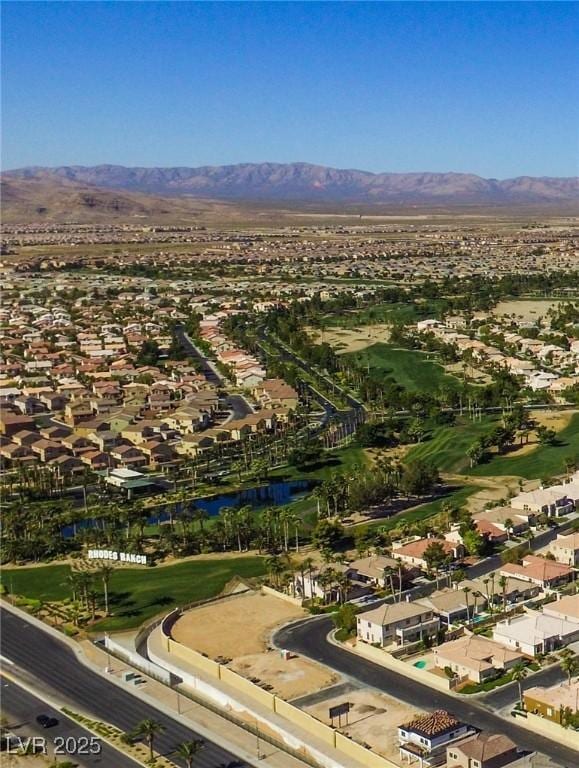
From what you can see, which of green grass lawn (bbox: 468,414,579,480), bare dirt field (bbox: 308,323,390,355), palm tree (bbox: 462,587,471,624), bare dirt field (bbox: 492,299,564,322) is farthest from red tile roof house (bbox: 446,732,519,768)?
bare dirt field (bbox: 492,299,564,322)

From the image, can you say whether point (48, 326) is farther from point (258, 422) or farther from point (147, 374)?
point (258, 422)

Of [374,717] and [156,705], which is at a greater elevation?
[374,717]

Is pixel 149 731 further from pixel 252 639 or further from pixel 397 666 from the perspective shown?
pixel 397 666

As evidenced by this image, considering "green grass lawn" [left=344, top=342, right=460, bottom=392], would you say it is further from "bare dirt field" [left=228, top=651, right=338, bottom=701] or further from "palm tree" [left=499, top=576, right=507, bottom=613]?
"bare dirt field" [left=228, top=651, right=338, bottom=701]

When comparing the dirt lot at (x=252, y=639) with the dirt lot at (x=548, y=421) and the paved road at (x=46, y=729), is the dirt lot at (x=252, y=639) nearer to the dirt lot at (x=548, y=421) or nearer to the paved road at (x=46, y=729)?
the paved road at (x=46, y=729)

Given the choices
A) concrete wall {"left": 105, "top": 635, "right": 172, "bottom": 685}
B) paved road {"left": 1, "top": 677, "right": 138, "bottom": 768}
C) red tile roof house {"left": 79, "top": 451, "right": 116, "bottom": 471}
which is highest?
red tile roof house {"left": 79, "top": 451, "right": 116, "bottom": 471}

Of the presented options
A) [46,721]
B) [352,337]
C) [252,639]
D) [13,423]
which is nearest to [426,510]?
[252,639]

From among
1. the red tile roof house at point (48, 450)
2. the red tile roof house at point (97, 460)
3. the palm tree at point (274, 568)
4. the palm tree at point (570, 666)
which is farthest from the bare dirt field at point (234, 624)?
the red tile roof house at point (48, 450)
